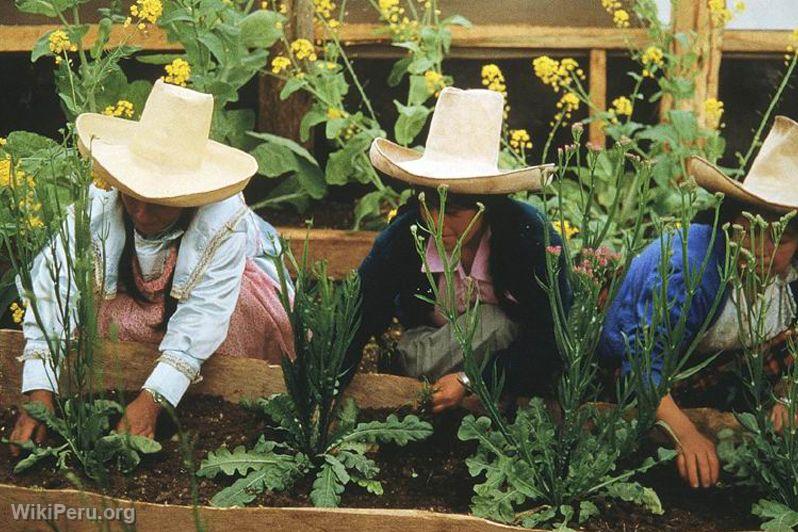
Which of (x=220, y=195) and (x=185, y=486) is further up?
(x=220, y=195)

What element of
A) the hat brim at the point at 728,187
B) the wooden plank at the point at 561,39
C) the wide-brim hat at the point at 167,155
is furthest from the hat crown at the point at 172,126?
the wooden plank at the point at 561,39

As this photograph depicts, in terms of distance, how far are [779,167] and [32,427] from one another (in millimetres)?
1977

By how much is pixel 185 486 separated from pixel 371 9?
106 inches

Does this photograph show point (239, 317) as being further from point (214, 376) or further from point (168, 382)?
point (168, 382)

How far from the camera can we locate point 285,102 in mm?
4516

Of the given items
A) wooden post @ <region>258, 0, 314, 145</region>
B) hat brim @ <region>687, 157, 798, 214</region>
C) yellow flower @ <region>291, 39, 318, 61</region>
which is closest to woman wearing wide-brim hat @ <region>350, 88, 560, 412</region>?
hat brim @ <region>687, 157, 798, 214</region>

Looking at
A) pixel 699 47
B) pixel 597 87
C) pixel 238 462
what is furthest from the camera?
pixel 597 87

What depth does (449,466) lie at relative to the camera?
9.15 ft

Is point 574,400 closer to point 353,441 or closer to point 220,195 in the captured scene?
point 353,441

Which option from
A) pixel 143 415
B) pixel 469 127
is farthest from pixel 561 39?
pixel 143 415

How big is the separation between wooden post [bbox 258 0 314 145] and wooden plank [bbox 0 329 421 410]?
65.2 inches

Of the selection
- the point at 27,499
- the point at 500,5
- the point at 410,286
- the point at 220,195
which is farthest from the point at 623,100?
the point at 27,499

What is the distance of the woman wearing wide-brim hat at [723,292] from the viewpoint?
2791 millimetres

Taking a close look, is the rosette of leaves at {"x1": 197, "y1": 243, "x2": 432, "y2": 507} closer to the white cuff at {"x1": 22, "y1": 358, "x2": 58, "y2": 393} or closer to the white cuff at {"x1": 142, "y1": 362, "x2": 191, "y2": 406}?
the white cuff at {"x1": 142, "y1": 362, "x2": 191, "y2": 406}
